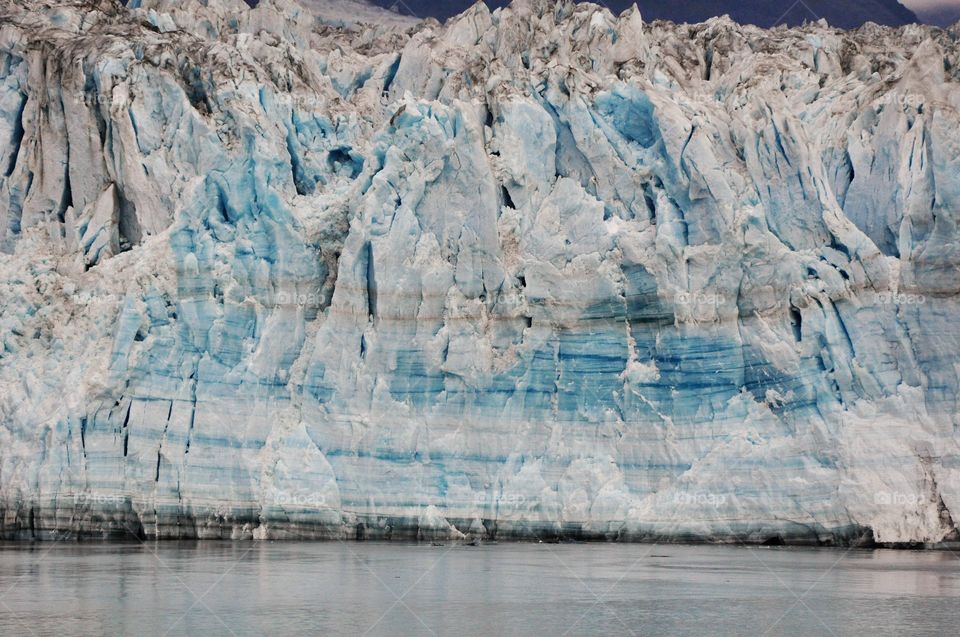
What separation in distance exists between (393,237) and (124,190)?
21.4ft

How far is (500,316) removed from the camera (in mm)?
26938

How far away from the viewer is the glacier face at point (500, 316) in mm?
24953

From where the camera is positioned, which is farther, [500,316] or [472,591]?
[500,316]

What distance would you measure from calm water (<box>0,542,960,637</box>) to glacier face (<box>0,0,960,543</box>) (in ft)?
4.45

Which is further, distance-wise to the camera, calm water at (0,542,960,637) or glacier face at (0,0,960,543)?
glacier face at (0,0,960,543)

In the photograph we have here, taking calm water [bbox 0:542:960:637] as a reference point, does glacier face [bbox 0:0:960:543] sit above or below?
above

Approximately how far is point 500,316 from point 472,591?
936cm

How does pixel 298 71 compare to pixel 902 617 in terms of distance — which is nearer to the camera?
pixel 902 617

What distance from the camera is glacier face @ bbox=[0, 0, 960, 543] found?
25.0 metres

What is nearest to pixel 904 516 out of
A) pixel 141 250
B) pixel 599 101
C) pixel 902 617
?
pixel 902 617

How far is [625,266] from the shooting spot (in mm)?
26562

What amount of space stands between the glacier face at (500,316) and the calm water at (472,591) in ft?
4.45

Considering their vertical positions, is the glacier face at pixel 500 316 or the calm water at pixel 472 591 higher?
the glacier face at pixel 500 316

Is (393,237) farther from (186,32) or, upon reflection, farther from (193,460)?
(186,32)
